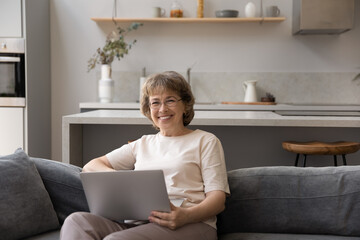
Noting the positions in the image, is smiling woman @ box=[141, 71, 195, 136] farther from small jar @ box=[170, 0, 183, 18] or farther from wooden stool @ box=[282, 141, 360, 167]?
small jar @ box=[170, 0, 183, 18]

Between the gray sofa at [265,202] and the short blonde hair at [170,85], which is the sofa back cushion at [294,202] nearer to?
the gray sofa at [265,202]

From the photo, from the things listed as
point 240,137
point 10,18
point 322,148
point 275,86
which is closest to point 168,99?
point 240,137

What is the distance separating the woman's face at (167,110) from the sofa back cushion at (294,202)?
38 centimetres

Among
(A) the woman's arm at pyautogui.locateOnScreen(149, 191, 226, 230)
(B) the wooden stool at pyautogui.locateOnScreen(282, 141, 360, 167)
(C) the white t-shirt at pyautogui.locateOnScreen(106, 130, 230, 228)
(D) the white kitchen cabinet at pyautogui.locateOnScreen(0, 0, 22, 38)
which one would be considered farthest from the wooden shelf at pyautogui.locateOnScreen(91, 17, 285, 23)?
(A) the woman's arm at pyautogui.locateOnScreen(149, 191, 226, 230)

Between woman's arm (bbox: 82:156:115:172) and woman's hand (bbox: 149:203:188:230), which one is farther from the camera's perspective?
woman's arm (bbox: 82:156:115:172)

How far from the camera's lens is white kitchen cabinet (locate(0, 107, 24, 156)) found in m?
4.50

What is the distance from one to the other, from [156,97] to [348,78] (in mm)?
3833

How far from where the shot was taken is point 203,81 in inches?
207

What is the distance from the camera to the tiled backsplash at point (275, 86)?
5133mm

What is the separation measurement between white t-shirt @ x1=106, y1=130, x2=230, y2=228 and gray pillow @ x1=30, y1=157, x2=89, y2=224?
0.33 metres

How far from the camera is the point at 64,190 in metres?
2.06

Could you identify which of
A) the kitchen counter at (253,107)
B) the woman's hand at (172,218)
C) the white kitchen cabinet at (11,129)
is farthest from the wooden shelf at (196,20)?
the woman's hand at (172,218)

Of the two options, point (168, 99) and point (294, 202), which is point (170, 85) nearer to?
point (168, 99)

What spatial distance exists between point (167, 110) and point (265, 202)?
592mm
